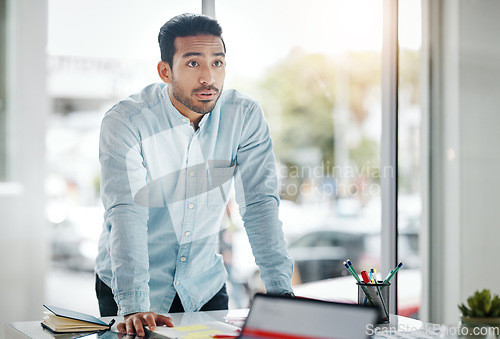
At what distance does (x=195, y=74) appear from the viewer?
2369 mm

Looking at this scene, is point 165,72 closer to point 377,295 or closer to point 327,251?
point 377,295

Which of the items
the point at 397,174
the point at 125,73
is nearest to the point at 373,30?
the point at 397,174

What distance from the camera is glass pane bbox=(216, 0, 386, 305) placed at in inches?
122

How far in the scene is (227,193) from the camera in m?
2.41

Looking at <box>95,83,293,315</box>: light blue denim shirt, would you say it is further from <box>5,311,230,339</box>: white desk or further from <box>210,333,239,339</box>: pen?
<box>210,333,239,339</box>: pen

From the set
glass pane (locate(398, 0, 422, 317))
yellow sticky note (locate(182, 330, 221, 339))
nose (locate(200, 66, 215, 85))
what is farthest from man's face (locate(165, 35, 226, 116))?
glass pane (locate(398, 0, 422, 317))

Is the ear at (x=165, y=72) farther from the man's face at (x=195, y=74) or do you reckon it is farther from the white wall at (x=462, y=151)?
the white wall at (x=462, y=151)

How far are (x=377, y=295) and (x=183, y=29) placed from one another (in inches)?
51.5

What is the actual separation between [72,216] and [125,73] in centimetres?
94

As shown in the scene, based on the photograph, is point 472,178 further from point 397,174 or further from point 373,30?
point 373,30

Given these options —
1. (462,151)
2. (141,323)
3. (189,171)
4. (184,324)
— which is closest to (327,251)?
(462,151)

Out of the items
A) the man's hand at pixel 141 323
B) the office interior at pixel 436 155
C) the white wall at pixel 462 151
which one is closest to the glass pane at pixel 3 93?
the office interior at pixel 436 155

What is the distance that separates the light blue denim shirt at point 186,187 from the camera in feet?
7.20

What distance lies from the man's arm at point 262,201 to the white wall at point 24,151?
3.42ft
